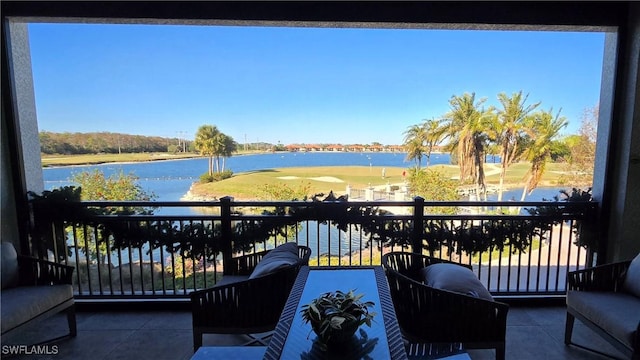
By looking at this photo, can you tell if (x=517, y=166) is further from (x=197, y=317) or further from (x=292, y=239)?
(x=197, y=317)

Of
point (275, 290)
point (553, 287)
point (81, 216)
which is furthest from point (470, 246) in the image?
point (81, 216)

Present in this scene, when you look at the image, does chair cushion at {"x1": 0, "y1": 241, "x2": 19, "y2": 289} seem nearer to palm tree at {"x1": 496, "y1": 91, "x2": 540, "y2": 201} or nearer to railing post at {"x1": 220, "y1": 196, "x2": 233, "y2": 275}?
railing post at {"x1": 220, "y1": 196, "x2": 233, "y2": 275}

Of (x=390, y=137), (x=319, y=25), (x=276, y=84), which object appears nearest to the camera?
(x=319, y=25)

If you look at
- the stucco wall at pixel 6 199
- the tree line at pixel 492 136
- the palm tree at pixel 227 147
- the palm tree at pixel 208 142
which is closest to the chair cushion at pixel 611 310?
the stucco wall at pixel 6 199

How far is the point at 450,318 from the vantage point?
1666mm

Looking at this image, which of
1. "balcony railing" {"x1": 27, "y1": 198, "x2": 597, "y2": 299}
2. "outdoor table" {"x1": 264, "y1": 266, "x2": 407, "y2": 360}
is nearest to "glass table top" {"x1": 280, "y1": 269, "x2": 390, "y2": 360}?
"outdoor table" {"x1": 264, "y1": 266, "x2": 407, "y2": 360}

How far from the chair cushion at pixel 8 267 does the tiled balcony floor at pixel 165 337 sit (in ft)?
1.32

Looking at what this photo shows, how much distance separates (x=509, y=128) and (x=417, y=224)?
25.7 ft

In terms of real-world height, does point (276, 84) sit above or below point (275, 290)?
above

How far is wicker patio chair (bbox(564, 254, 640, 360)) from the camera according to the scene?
5.65 ft

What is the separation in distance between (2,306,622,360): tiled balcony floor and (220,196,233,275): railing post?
630mm

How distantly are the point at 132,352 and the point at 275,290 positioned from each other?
1223mm

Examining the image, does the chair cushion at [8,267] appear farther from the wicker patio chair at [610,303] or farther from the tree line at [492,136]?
the tree line at [492,136]

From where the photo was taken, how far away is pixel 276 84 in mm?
10656
